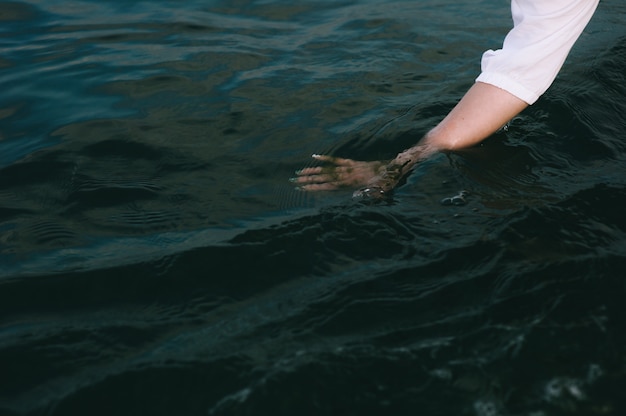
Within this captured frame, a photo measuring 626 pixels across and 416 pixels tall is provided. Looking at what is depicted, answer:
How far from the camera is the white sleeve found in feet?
8.71

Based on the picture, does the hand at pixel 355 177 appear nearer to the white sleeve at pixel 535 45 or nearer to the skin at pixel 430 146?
the skin at pixel 430 146

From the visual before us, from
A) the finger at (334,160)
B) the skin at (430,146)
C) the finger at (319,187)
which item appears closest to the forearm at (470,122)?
the skin at (430,146)

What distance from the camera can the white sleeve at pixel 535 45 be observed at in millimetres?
2654

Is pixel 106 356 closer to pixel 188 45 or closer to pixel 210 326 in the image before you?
pixel 210 326

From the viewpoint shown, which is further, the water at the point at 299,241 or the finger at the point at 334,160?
the finger at the point at 334,160

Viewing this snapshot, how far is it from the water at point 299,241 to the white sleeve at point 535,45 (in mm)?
410

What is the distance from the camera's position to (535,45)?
A: 107 inches

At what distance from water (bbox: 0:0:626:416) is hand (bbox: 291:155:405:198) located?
87 mm

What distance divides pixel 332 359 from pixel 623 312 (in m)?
0.89

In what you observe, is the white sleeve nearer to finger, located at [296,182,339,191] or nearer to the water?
the water

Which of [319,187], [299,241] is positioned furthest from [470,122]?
[299,241]

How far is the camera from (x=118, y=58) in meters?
4.84

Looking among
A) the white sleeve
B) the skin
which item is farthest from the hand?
the white sleeve

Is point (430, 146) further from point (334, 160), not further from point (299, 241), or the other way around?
point (299, 241)
